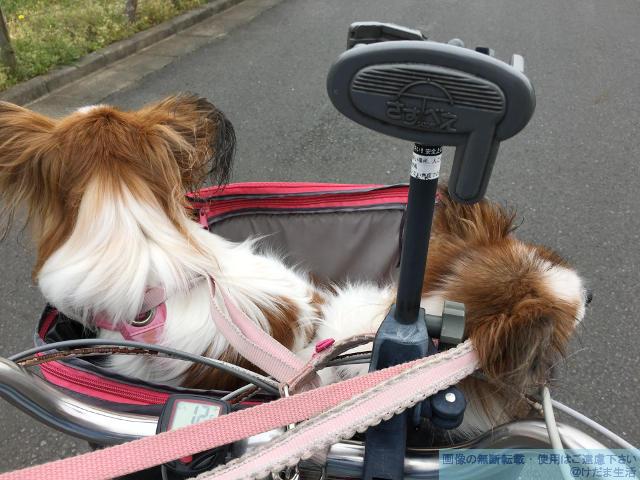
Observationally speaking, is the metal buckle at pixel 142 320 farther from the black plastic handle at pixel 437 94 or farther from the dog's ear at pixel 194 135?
the black plastic handle at pixel 437 94

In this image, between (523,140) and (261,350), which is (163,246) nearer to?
(261,350)

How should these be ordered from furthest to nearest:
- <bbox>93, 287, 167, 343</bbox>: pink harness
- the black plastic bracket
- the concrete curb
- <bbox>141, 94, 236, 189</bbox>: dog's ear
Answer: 1. the concrete curb
2. <bbox>141, 94, 236, 189</bbox>: dog's ear
3. <bbox>93, 287, 167, 343</bbox>: pink harness
4. the black plastic bracket

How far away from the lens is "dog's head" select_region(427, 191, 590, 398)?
892mm

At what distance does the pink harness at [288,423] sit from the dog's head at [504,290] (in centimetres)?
13

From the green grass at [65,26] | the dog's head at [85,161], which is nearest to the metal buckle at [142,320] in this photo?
the dog's head at [85,161]

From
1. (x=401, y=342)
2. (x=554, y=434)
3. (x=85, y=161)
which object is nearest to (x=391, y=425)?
(x=401, y=342)

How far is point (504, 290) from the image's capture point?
3.26 ft

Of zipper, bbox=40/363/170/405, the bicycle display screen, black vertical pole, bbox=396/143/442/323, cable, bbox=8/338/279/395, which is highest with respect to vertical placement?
black vertical pole, bbox=396/143/442/323

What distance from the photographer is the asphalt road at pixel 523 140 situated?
2.43 meters

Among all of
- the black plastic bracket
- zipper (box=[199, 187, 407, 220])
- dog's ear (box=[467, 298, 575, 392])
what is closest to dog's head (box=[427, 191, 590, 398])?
dog's ear (box=[467, 298, 575, 392])

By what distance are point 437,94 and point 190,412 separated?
0.62 m

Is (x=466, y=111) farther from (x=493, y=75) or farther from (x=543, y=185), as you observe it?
(x=543, y=185)

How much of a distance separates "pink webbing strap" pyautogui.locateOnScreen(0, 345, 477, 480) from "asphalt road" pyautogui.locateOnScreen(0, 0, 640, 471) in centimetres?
119

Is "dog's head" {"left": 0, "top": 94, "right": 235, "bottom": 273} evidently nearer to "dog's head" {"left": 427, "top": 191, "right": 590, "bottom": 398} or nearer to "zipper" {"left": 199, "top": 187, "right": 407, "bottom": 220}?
"zipper" {"left": 199, "top": 187, "right": 407, "bottom": 220}
